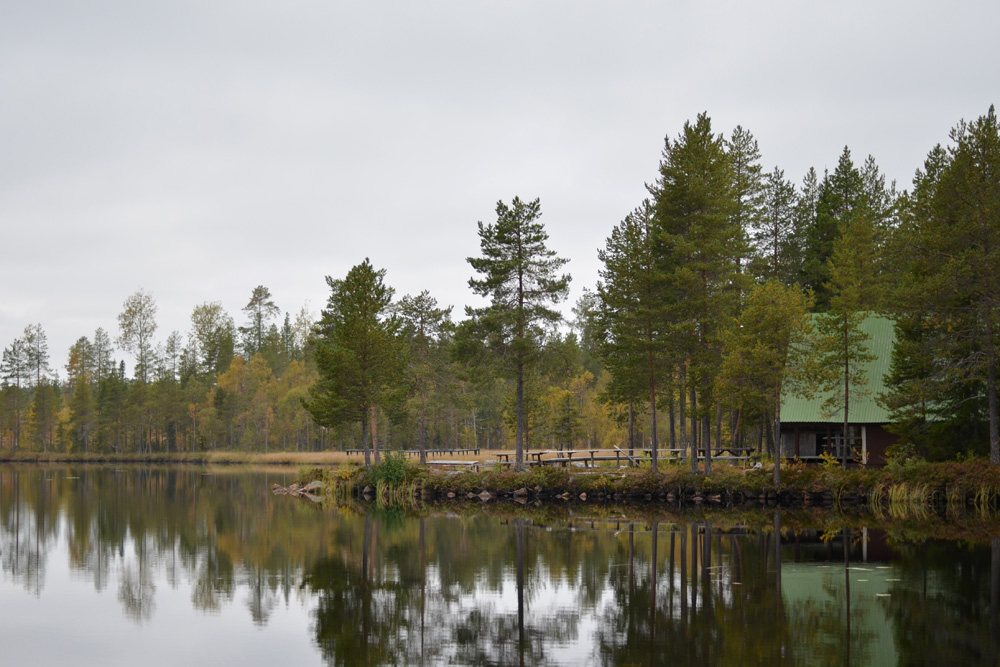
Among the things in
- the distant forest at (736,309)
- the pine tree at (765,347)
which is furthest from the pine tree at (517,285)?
the pine tree at (765,347)

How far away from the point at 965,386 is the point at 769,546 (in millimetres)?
16102

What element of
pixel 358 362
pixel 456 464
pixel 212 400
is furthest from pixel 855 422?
pixel 212 400

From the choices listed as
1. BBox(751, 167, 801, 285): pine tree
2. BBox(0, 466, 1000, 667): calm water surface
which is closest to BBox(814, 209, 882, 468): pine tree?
Answer: BBox(751, 167, 801, 285): pine tree

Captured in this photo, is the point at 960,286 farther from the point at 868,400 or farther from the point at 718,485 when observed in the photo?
the point at 718,485

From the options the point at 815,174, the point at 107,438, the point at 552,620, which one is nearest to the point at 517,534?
the point at 552,620

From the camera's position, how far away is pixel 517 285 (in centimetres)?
4359

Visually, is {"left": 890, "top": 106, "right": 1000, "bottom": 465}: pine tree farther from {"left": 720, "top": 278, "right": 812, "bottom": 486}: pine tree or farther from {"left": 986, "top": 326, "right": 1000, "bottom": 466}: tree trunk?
{"left": 720, "top": 278, "right": 812, "bottom": 486}: pine tree

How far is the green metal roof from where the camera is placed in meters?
40.1

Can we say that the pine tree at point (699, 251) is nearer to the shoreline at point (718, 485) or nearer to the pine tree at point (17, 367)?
the shoreline at point (718, 485)

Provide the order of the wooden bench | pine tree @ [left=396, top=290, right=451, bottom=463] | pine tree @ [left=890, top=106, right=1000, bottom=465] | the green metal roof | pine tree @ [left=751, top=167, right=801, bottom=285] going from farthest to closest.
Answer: pine tree @ [left=396, top=290, right=451, bottom=463]
pine tree @ [left=751, top=167, right=801, bottom=285]
the wooden bench
the green metal roof
pine tree @ [left=890, top=106, right=1000, bottom=465]

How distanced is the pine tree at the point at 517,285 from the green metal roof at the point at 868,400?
1220cm

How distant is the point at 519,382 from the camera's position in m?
44.3

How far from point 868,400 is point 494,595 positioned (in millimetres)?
28989

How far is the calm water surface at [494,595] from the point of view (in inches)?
523
